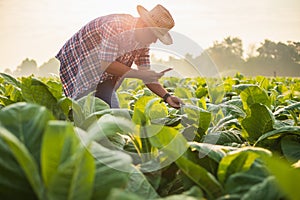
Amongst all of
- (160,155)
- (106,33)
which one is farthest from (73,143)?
(106,33)

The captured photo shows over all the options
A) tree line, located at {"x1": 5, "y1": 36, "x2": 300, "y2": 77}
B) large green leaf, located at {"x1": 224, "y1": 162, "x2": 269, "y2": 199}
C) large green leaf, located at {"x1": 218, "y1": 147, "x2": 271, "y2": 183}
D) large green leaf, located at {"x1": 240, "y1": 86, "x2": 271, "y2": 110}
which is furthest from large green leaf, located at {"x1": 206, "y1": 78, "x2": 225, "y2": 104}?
tree line, located at {"x1": 5, "y1": 36, "x2": 300, "y2": 77}

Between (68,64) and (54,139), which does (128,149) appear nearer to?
(54,139)

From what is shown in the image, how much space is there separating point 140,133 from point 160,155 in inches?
4.5

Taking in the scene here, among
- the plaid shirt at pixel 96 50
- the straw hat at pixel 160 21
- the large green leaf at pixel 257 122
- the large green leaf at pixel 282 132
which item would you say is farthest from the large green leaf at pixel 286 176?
the straw hat at pixel 160 21

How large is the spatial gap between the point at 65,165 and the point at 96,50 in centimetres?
275

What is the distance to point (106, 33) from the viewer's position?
337 centimetres

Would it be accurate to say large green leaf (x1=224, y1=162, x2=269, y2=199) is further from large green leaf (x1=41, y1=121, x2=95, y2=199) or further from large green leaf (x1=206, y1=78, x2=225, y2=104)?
large green leaf (x1=206, y1=78, x2=225, y2=104)

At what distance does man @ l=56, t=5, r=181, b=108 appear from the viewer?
3.35 meters

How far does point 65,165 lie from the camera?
0.78 m

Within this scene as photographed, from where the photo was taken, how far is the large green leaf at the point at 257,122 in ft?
5.84

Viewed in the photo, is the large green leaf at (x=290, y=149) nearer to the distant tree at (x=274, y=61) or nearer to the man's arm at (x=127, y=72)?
the man's arm at (x=127, y=72)

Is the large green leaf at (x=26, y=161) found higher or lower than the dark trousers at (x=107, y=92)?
higher

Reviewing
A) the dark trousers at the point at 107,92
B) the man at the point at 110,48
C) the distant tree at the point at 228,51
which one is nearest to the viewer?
the man at the point at 110,48

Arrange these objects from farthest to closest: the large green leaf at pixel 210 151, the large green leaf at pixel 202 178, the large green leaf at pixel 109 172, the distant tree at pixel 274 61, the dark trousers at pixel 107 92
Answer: the distant tree at pixel 274 61 → the dark trousers at pixel 107 92 → the large green leaf at pixel 210 151 → the large green leaf at pixel 202 178 → the large green leaf at pixel 109 172
